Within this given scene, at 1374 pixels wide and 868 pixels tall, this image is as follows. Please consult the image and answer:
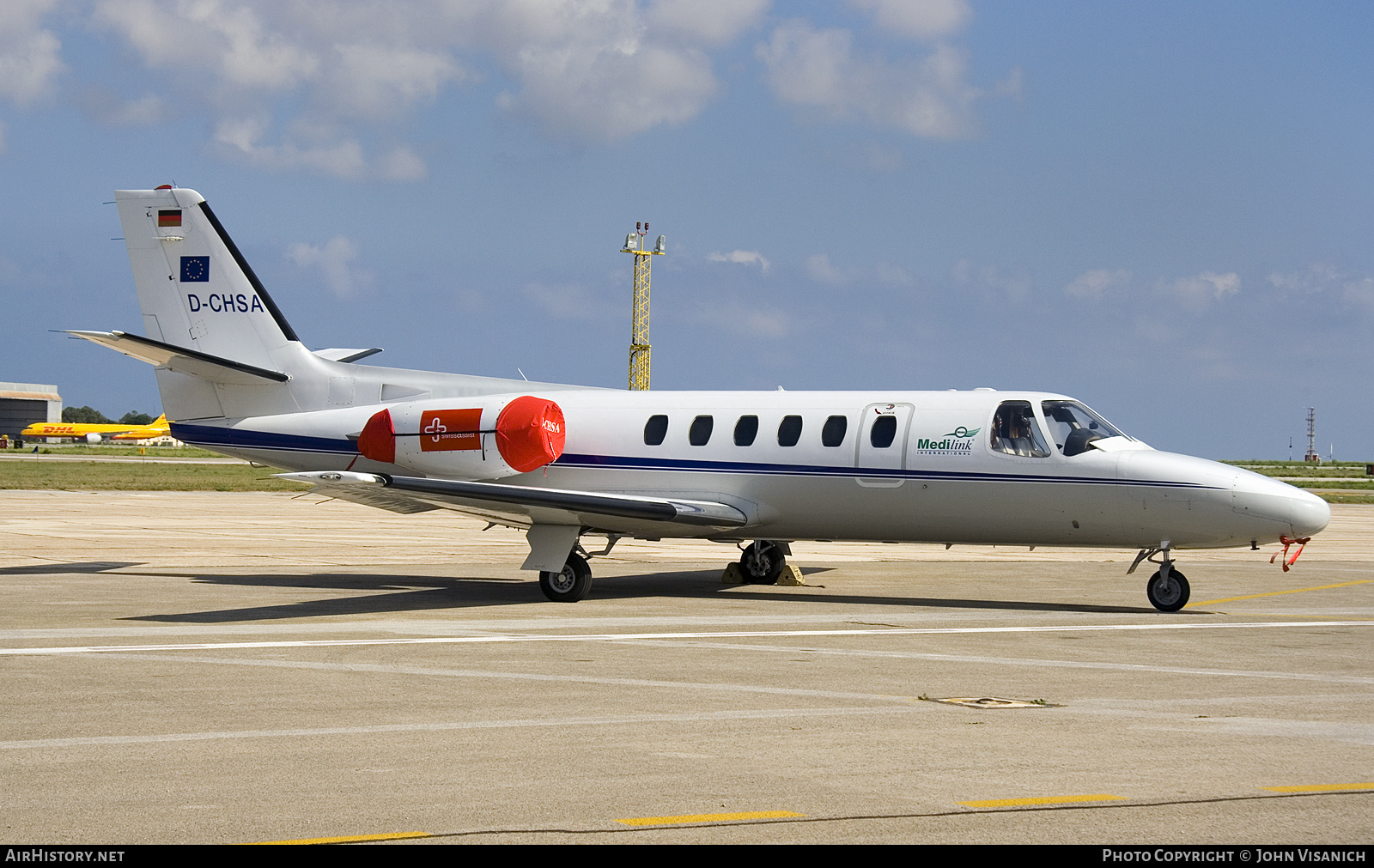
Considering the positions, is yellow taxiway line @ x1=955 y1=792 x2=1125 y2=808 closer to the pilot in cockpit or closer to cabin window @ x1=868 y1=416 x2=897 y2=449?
the pilot in cockpit

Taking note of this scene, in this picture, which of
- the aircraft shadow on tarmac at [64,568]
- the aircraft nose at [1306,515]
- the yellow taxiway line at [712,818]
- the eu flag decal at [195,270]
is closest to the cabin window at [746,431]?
the aircraft nose at [1306,515]

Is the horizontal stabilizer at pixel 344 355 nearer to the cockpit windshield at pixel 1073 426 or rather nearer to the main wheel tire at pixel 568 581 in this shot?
the main wheel tire at pixel 568 581

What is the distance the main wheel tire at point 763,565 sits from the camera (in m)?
21.2

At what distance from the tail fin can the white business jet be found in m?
0.03

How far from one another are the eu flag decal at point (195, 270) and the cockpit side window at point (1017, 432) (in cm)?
1277

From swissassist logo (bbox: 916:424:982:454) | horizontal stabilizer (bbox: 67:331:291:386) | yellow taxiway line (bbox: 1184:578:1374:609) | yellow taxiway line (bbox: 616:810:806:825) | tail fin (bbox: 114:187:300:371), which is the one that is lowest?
yellow taxiway line (bbox: 1184:578:1374:609)

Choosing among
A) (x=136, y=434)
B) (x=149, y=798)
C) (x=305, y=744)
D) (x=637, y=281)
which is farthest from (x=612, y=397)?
(x=136, y=434)

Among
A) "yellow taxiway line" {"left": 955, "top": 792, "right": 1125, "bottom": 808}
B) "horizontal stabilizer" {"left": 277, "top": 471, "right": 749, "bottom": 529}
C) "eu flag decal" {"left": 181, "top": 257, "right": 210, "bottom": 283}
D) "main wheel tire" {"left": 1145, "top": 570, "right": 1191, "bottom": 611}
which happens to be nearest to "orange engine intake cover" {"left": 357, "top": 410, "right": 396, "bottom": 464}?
"horizontal stabilizer" {"left": 277, "top": 471, "right": 749, "bottom": 529}

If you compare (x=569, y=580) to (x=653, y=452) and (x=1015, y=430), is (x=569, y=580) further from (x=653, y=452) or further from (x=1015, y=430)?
(x=1015, y=430)

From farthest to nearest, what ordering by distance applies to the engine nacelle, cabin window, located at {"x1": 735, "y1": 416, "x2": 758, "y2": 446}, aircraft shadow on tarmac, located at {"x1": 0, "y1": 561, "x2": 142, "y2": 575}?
aircraft shadow on tarmac, located at {"x1": 0, "y1": 561, "x2": 142, "y2": 575} → the engine nacelle → cabin window, located at {"x1": 735, "y1": 416, "x2": 758, "y2": 446}

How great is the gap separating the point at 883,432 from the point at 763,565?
4.13 metres

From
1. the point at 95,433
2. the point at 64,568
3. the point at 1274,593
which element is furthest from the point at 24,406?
the point at 1274,593

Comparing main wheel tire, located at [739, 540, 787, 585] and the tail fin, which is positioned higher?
the tail fin

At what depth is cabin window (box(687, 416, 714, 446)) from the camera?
1903 cm
